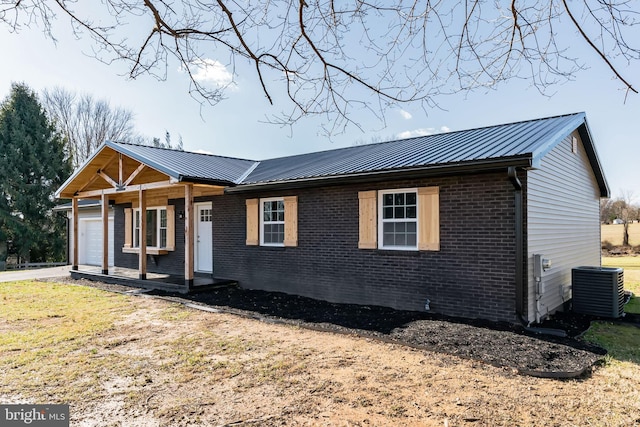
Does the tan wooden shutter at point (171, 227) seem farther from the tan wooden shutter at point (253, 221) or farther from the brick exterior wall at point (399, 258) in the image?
the tan wooden shutter at point (253, 221)

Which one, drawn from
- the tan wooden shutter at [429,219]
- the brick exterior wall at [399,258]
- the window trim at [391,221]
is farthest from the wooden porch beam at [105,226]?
the tan wooden shutter at [429,219]

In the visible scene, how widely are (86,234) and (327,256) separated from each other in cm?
1391

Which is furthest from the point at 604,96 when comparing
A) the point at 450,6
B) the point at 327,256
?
the point at 327,256

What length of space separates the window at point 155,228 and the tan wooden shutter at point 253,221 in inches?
138

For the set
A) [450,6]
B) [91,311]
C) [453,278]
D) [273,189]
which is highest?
[450,6]

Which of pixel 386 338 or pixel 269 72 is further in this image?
pixel 386 338

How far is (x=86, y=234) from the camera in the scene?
18219mm

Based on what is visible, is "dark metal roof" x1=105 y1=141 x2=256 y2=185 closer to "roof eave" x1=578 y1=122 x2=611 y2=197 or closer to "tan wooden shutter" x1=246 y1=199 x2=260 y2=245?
"tan wooden shutter" x1=246 y1=199 x2=260 y2=245

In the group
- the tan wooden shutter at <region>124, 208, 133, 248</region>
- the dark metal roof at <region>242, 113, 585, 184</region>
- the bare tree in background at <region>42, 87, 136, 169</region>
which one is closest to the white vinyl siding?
the dark metal roof at <region>242, 113, 585, 184</region>

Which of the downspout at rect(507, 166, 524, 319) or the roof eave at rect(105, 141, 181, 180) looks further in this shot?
the roof eave at rect(105, 141, 181, 180)

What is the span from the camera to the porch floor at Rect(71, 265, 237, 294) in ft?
34.0

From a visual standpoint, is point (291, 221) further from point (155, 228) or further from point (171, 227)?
point (155, 228)

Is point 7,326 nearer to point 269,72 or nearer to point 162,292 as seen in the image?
point 162,292

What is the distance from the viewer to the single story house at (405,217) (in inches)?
274
